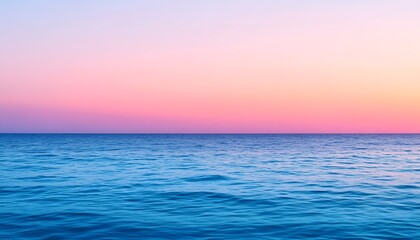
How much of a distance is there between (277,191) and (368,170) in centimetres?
1632

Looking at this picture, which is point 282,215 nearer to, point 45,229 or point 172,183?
point 45,229

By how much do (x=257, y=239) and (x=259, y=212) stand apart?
429cm

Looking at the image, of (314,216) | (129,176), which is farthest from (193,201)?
(129,176)

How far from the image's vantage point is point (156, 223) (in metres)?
16.0

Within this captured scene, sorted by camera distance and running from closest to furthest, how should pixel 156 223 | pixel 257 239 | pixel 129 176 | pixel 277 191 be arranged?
pixel 257 239 < pixel 156 223 < pixel 277 191 < pixel 129 176

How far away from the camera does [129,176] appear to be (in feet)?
106

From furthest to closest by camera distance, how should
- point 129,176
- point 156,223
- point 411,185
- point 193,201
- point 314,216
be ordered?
point 129,176
point 411,185
point 193,201
point 314,216
point 156,223

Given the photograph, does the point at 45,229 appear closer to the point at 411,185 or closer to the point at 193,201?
the point at 193,201

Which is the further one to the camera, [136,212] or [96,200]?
[96,200]

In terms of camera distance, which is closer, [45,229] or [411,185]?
[45,229]

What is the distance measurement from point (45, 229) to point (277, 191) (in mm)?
13692

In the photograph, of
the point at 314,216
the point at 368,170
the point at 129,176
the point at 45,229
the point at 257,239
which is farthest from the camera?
the point at 368,170

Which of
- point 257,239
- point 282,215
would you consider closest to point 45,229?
point 257,239

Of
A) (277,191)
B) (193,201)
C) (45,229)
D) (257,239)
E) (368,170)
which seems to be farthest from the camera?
(368,170)
